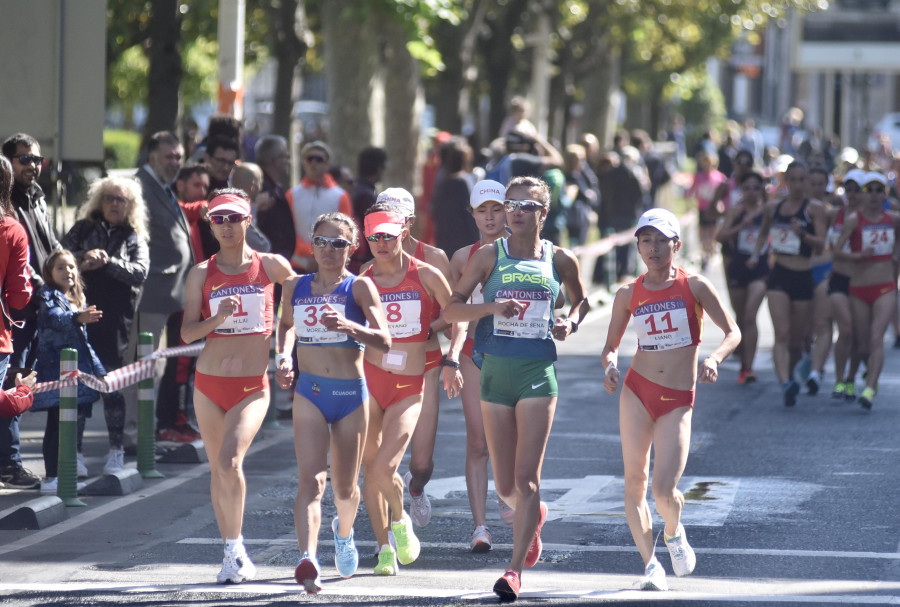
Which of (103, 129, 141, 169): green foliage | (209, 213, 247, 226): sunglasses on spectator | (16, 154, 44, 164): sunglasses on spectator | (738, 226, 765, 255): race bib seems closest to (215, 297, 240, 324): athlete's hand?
(209, 213, 247, 226): sunglasses on spectator

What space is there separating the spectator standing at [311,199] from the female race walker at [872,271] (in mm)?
4370

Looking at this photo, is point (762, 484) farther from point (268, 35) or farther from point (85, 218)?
point (268, 35)

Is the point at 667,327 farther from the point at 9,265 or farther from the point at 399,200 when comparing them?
the point at 9,265

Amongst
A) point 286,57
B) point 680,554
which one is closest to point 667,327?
point 680,554

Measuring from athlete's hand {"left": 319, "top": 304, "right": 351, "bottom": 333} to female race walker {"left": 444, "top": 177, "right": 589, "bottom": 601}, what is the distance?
0.63m

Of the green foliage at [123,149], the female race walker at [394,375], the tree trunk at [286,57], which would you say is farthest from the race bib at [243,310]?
the green foliage at [123,149]

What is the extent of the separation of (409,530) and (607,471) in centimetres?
Answer: 306

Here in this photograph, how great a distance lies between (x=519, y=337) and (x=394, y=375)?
725 millimetres

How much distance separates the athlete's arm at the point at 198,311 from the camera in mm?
7684

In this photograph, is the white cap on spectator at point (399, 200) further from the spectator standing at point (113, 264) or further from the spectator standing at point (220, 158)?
the spectator standing at point (220, 158)

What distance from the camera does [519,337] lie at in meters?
7.64

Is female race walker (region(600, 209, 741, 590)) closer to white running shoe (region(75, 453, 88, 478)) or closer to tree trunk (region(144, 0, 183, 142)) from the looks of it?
white running shoe (region(75, 453, 88, 478))

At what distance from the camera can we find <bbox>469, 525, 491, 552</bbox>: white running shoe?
8.30m

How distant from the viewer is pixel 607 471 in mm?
10758
